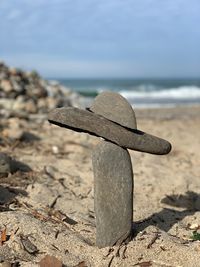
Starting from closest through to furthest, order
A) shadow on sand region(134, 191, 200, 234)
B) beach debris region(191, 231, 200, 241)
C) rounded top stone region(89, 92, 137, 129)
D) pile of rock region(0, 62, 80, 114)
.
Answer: rounded top stone region(89, 92, 137, 129)
beach debris region(191, 231, 200, 241)
shadow on sand region(134, 191, 200, 234)
pile of rock region(0, 62, 80, 114)

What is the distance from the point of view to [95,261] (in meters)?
3.69

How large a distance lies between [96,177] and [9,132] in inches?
174

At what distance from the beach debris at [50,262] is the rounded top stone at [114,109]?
1.24 metres

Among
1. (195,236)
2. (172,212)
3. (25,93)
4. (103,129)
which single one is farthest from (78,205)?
(25,93)

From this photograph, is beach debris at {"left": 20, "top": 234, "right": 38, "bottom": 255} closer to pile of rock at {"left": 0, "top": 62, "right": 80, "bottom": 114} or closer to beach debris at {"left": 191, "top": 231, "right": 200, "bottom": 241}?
beach debris at {"left": 191, "top": 231, "right": 200, "bottom": 241}

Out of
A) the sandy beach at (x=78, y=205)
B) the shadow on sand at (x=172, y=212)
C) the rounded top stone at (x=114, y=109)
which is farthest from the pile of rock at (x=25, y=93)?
the rounded top stone at (x=114, y=109)

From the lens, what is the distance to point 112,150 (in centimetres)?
383

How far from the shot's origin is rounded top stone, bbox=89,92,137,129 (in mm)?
3822

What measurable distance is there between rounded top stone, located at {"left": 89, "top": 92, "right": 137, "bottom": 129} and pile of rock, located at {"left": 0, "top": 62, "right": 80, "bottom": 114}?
6.81 meters

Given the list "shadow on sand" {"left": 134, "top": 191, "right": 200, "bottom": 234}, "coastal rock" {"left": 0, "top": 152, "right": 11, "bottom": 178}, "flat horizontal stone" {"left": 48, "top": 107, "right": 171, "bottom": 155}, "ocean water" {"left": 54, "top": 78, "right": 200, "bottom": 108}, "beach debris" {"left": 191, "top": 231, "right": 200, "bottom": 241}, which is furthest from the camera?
"ocean water" {"left": 54, "top": 78, "right": 200, "bottom": 108}

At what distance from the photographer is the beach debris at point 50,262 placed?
135 inches

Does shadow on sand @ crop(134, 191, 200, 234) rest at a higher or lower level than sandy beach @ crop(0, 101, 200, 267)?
lower

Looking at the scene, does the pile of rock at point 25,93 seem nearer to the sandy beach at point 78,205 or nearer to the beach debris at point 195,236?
the sandy beach at point 78,205

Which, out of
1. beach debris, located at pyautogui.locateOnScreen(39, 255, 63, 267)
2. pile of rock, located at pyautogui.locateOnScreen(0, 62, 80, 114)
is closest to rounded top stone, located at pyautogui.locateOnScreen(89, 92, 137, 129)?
beach debris, located at pyautogui.locateOnScreen(39, 255, 63, 267)
